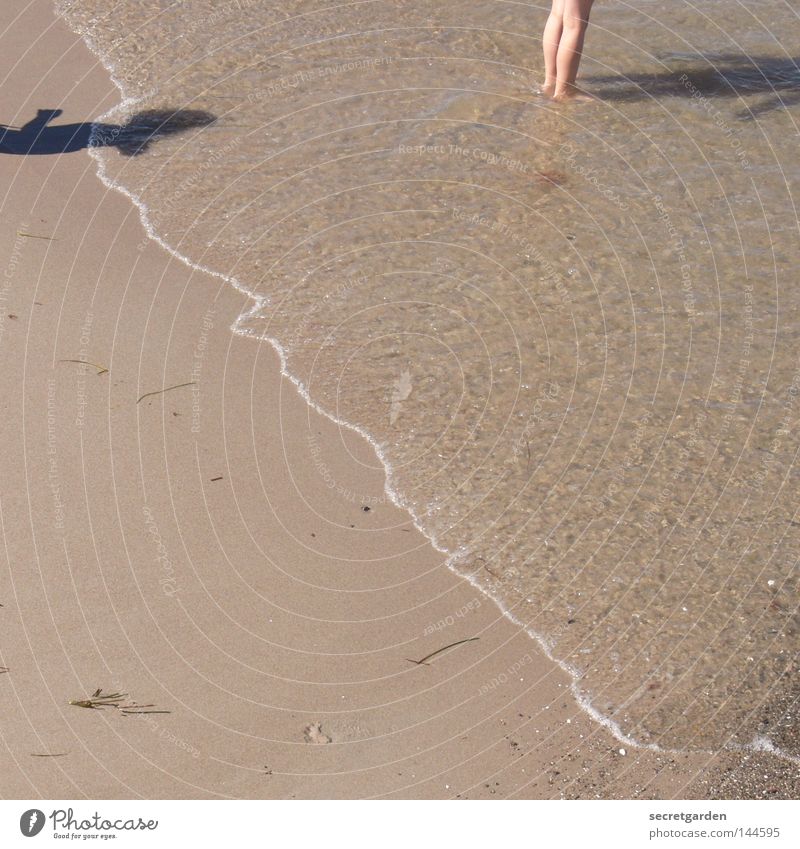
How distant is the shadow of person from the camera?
7.07 metres

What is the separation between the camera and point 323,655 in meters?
4.46

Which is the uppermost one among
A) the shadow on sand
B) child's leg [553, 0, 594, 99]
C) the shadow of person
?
the shadow of person

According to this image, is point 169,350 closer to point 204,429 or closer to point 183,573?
point 204,429

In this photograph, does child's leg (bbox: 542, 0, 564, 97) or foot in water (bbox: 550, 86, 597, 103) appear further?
foot in water (bbox: 550, 86, 597, 103)

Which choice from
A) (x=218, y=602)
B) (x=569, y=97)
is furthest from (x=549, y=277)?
(x=218, y=602)

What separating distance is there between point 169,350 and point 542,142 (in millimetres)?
3290

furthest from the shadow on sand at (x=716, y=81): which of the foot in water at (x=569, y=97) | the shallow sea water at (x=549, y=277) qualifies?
the foot in water at (x=569, y=97)

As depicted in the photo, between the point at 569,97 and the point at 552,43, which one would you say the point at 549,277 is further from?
the point at 552,43

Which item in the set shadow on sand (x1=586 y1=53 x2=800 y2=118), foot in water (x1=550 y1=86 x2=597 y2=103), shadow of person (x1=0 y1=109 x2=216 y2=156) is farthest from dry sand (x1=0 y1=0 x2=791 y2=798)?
shadow on sand (x1=586 y1=53 x2=800 y2=118)

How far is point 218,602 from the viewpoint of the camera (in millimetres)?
4641

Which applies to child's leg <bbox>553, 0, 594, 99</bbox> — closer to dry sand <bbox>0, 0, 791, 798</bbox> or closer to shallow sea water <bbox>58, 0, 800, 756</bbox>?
shallow sea water <bbox>58, 0, 800, 756</bbox>

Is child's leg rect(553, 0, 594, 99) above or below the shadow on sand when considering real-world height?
above

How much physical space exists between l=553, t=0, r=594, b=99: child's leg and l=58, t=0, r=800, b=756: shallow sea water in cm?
24

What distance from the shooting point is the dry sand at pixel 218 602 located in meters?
4.01
